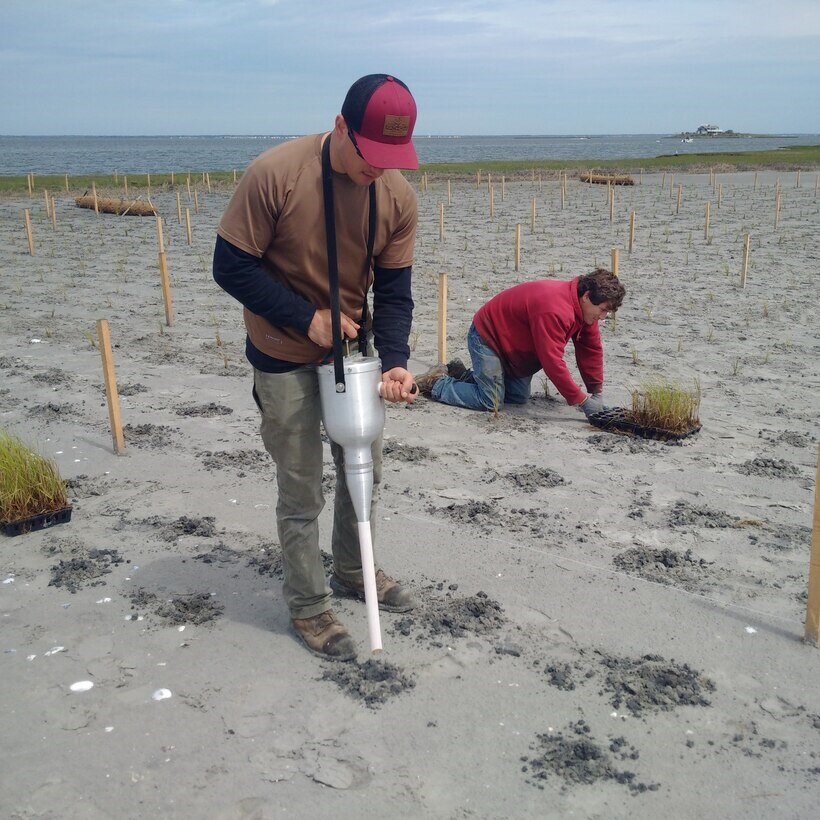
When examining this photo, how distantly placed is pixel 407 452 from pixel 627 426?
4.59 ft

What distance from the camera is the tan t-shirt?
96.9 inches

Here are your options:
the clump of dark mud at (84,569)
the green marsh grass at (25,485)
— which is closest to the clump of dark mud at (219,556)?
the clump of dark mud at (84,569)

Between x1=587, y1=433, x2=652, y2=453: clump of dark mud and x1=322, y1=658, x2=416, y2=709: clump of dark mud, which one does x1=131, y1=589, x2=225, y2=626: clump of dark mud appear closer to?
x1=322, y1=658, x2=416, y2=709: clump of dark mud

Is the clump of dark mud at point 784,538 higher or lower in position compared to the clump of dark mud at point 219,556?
lower

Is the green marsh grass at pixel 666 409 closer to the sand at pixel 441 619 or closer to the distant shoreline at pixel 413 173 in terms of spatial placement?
the sand at pixel 441 619

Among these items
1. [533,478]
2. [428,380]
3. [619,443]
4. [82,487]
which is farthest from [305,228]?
[428,380]

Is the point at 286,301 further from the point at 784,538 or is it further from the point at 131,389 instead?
the point at 131,389

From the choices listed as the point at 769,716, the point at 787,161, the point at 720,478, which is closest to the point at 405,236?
the point at 769,716

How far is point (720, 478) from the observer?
4.50 m

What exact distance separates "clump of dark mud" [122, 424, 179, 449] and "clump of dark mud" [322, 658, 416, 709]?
2593 mm

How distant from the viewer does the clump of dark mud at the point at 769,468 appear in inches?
178

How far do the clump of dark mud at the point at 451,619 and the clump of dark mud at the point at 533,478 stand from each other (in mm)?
1203

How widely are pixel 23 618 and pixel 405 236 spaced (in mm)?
2005

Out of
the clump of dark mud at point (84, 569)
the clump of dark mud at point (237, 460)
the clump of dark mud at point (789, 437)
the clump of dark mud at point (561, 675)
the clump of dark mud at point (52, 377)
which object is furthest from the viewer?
the clump of dark mud at point (52, 377)
